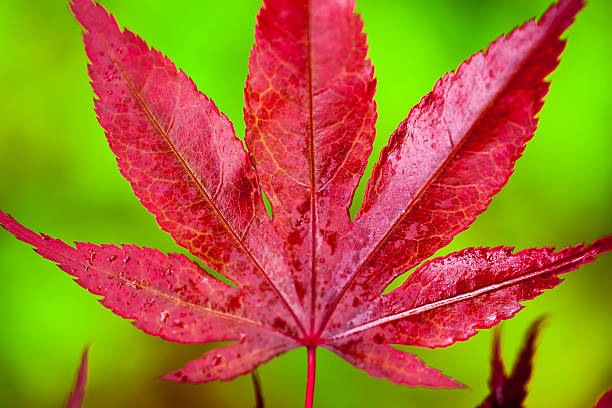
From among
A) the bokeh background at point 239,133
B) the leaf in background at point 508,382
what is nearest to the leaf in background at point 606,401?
the leaf in background at point 508,382

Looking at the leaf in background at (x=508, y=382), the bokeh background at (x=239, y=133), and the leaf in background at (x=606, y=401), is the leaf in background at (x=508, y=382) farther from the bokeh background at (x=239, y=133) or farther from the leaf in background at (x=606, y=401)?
the bokeh background at (x=239, y=133)

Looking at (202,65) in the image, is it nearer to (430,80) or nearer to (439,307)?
(430,80)

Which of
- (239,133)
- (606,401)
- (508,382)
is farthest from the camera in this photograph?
(239,133)

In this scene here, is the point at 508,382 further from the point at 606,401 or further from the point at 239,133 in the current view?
the point at 239,133

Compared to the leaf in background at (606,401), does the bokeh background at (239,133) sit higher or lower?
higher

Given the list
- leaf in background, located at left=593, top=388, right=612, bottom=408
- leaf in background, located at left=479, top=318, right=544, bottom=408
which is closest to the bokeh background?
leaf in background, located at left=479, top=318, right=544, bottom=408

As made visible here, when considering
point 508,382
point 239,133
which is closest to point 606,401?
point 508,382

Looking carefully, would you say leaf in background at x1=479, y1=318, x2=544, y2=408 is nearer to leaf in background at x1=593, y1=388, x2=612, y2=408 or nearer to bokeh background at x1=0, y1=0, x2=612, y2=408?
leaf in background at x1=593, y1=388, x2=612, y2=408
